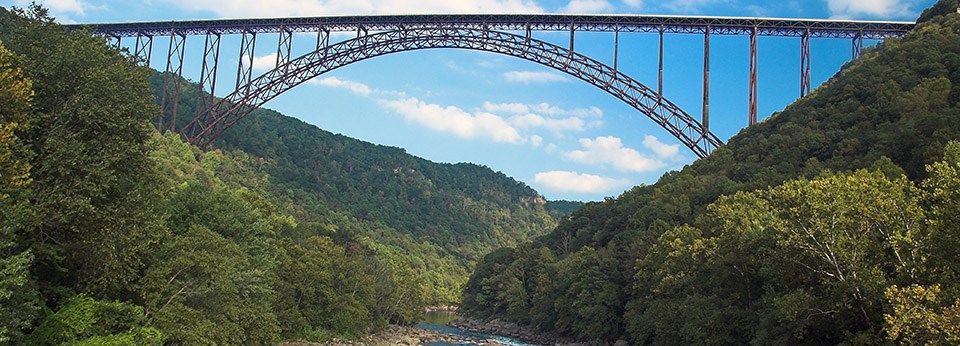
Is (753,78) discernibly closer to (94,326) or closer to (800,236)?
(800,236)

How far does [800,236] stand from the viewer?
23.8 metres

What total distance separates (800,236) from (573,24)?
1014 inches

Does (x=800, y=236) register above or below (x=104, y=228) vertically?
above

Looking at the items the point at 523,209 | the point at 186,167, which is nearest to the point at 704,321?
the point at 186,167

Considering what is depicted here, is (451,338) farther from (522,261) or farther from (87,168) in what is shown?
(87,168)

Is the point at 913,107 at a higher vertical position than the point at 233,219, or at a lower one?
higher

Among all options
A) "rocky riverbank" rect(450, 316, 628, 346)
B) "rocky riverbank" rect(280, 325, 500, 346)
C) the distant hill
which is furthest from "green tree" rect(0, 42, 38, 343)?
the distant hill

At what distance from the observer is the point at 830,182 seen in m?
24.5

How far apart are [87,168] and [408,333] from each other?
44201 mm

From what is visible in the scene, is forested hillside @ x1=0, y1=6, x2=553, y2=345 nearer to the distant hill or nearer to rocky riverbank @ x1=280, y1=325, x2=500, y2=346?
rocky riverbank @ x1=280, y1=325, x2=500, y2=346

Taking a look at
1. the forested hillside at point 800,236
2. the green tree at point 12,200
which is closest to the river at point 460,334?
the forested hillside at point 800,236

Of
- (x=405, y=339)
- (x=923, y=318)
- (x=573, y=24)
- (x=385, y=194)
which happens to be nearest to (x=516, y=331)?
(x=405, y=339)

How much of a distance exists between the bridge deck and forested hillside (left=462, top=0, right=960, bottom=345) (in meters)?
4.33

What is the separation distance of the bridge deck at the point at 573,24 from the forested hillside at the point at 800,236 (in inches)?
171
